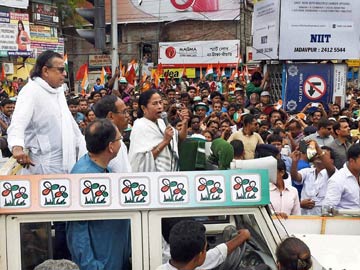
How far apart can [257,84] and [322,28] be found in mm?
2157

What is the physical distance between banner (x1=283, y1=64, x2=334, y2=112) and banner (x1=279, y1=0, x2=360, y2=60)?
0.32 metres

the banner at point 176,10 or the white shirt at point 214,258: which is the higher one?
the banner at point 176,10

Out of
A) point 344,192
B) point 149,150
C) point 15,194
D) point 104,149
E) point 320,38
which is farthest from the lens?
point 320,38

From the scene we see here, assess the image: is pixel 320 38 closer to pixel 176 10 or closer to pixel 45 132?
pixel 45 132

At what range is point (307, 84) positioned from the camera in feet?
35.0

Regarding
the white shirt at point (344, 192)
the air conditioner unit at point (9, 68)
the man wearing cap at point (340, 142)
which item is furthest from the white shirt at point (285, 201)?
the air conditioner unit at point (9, 68)

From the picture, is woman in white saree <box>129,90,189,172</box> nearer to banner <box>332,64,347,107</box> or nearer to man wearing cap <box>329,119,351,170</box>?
man wearing cap <box>329,119,351,170</box>

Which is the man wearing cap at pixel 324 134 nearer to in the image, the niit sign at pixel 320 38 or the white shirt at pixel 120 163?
the white shirt at pixel 120 163

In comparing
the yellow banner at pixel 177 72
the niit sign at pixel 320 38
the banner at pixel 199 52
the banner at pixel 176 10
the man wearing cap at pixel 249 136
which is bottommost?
the man wearing cap at pixel 249 136

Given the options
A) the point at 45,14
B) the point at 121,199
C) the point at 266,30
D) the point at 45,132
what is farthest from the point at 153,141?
the point at 45,14

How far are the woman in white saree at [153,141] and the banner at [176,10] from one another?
2761 cm

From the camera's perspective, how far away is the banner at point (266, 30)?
10.7 meters

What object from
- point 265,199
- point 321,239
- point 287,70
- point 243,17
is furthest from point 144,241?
point 243,17

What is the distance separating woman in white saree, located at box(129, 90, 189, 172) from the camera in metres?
3.46
